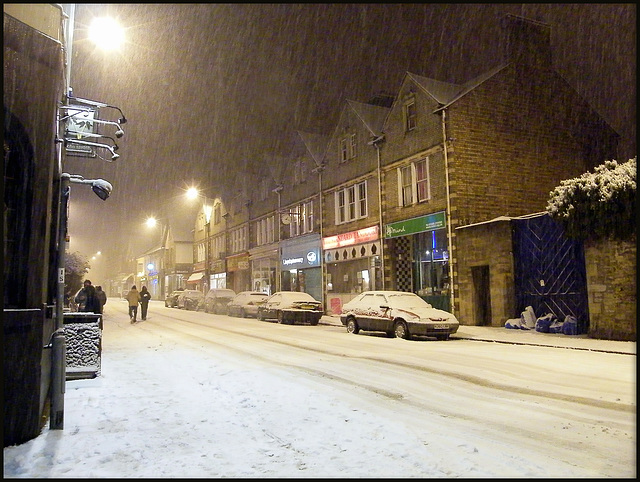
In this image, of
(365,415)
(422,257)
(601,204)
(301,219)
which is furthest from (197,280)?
(365,415)

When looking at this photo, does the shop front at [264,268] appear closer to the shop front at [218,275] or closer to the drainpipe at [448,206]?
the shop front at [218,275]

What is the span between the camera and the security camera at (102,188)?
432 inches

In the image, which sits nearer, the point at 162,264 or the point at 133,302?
the point at 133,302

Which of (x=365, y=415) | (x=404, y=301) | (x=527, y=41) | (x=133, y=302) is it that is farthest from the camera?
(x=527, y=41)

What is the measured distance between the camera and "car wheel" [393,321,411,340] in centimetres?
1628

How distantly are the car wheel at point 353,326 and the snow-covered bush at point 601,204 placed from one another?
7.55 metres

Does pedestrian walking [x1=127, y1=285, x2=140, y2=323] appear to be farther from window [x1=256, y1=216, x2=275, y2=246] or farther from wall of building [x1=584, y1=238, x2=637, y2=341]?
wall of building [x1=584, y1=238, x2=637, y2=341]

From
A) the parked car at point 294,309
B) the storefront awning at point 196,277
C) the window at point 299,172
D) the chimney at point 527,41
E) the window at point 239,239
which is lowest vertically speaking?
the parked car at point 294,309

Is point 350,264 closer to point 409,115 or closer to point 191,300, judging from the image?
point 409,115

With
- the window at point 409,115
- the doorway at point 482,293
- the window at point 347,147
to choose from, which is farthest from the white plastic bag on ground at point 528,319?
the window at point 347,147

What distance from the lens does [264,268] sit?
42.0 metres

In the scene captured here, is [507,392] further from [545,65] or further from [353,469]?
[545,65]

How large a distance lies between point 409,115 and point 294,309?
1104cm

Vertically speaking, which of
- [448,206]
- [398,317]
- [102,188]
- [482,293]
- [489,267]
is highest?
[448,206]
